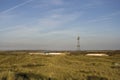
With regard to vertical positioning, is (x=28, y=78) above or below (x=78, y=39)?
below

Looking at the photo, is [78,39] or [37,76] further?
[78,39]

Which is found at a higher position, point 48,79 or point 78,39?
point 78,39

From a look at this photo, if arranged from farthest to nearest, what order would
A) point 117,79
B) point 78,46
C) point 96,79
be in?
1. point 78,46
2. point 117,79
3. point 96,79

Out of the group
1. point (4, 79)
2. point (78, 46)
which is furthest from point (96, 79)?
point (78, 46)

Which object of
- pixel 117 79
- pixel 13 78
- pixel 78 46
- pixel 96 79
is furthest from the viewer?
pixel 78 46

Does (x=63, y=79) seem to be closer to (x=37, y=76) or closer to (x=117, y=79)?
(x=37, y=76)

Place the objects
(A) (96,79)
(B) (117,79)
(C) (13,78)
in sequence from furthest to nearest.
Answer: (B) (117,79) < (C) (13,78) < (A) (96,79)

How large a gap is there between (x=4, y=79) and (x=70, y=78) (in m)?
7.19

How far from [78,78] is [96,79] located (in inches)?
133

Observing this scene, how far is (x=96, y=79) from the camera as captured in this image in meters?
22.2

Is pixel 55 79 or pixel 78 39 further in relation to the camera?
pixel 78 39

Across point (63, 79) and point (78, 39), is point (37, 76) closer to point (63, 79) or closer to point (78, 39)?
point (63, 79)

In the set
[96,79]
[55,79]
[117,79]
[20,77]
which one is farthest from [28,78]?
[117,79]

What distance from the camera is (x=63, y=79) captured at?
25.8 metres
